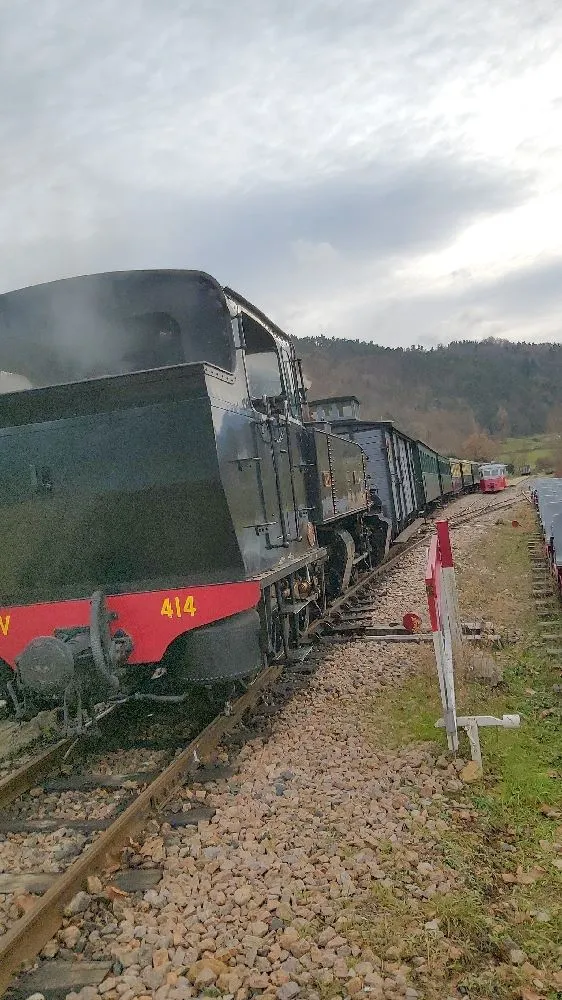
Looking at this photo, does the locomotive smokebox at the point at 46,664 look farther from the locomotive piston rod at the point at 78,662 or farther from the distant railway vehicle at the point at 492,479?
the distant railway vehicle at the point at 492,479

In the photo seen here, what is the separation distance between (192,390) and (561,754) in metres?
3.08

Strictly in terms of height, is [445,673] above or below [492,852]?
above

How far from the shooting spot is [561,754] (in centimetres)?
451

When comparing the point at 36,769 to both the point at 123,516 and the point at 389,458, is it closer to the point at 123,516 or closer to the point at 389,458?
the point at 123,516

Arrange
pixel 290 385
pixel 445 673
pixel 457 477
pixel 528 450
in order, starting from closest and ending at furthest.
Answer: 1. pixel 445 673
2. pixel 290 385
3. pixel 457 477
4. pixel 528 450

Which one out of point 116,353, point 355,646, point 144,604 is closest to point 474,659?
point 355,646

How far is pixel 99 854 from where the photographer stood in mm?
3596

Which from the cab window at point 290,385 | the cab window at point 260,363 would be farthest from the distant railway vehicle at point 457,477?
the cab window at point 260,363

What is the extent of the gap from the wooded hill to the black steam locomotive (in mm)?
99682

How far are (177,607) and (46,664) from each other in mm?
855

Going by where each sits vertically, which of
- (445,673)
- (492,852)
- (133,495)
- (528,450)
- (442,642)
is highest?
(528,450)

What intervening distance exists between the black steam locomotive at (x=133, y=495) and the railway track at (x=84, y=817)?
1.36 ft

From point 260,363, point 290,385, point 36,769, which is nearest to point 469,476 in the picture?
point 290,385

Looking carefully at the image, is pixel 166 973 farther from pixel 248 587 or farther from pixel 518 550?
pixel 518 550
